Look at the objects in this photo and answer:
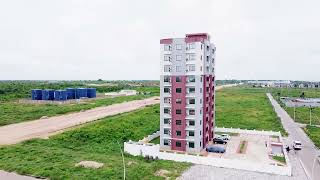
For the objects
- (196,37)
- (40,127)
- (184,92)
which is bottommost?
(40,127)

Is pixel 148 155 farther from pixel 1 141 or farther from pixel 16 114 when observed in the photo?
pixel 16 114

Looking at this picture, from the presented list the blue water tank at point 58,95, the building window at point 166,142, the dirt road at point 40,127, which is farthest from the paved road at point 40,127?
the blue water tank at point 58,95

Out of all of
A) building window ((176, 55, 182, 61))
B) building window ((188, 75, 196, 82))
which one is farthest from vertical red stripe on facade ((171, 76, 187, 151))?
building window ((176, 55, 182, 61))

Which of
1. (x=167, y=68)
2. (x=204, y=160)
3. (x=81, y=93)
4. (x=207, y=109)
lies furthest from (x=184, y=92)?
(x=81, y=93)

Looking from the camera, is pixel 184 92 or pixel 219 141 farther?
pixel 219 141

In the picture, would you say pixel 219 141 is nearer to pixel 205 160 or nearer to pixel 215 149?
pixel 215 149

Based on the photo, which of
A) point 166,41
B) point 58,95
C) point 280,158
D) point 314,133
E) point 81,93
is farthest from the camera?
point 81,93
